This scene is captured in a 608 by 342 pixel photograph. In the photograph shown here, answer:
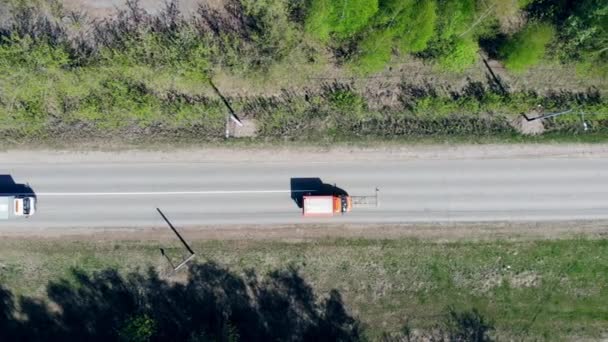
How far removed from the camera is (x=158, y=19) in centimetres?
5262

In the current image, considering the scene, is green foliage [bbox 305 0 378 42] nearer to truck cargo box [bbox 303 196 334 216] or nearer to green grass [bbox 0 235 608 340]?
truck cargo box [bbox 303 196 334 216]

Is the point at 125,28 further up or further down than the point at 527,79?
further up

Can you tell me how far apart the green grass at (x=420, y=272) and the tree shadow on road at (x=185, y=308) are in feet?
3.74

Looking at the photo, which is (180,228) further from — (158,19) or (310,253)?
(158,19)

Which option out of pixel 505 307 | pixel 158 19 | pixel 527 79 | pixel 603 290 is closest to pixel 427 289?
pixel 505 307

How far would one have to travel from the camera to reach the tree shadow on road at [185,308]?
174 ft

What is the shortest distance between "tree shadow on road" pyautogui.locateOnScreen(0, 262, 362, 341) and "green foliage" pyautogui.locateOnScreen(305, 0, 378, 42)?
21.9 metres

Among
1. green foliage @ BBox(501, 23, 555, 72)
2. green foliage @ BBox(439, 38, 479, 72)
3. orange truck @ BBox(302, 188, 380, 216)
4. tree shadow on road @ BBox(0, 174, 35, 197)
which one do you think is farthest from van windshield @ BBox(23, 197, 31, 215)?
green foliage @ BBox(501, 23, 555, 72)

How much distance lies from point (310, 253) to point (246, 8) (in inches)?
902

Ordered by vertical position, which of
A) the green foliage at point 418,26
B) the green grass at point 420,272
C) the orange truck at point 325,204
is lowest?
the green grass at point 420,272

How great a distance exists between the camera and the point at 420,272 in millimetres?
53406

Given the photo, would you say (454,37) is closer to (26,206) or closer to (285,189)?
(285,189)

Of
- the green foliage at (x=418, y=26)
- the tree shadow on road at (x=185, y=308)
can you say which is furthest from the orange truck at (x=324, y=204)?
the green foliage at (x=418, y=26)

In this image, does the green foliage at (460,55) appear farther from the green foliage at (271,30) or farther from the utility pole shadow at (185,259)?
the utility pole shadow at (185,259)
